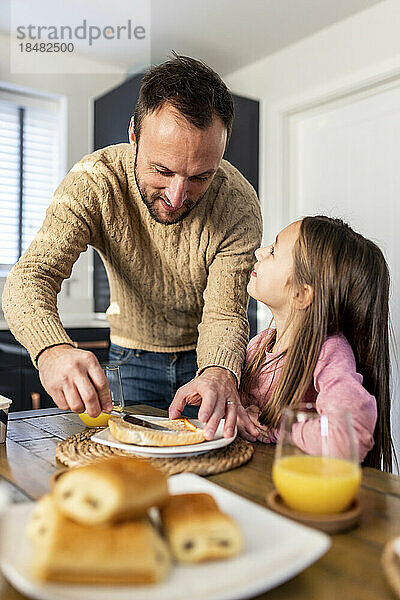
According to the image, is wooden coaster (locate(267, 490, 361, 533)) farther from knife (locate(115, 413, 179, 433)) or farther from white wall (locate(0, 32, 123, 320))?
white wall (locate(0, 32, 123, 320))

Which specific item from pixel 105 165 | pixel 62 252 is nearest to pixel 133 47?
pixel 105 165

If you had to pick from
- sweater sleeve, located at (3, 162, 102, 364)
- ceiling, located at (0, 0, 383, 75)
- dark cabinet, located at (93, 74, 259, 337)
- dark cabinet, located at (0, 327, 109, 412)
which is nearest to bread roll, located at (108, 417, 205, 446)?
sweater sleeve, located at (3, 162, 102, 364)

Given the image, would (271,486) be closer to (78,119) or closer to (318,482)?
(318,482)

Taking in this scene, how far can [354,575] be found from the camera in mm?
631

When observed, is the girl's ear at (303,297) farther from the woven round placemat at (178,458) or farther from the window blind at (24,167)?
the window blind at (24,167)

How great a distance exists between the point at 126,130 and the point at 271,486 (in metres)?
2.85

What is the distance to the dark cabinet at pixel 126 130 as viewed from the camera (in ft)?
11.2

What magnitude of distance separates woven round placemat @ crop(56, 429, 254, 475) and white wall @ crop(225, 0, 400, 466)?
2.18 m

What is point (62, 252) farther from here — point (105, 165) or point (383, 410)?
point (383, 410)

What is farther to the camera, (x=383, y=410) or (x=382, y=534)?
(x=383, y=410)

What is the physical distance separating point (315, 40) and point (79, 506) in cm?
338

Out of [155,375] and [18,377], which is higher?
[155,375]

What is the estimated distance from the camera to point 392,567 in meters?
0.60

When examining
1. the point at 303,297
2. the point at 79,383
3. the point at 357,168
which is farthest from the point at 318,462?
the point at 357,168
